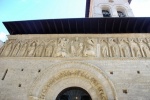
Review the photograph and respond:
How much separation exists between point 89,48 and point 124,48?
4.64 feet

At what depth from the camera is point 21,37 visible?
22.7 ft

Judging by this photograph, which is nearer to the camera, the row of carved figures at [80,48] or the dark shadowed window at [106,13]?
the row of carved figures at [80,48]

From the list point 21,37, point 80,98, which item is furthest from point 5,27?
point 80,98

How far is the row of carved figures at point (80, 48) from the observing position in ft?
19.3

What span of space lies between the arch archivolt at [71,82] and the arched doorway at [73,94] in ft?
0.45

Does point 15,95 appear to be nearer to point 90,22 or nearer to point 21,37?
point 21,37

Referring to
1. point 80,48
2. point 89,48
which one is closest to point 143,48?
point 89,48

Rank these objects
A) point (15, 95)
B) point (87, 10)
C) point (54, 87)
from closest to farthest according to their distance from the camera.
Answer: point (15, 95) < point (54, 87) < point (87, 10)

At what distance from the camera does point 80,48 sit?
6109mm

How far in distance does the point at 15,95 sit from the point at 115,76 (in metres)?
3.46

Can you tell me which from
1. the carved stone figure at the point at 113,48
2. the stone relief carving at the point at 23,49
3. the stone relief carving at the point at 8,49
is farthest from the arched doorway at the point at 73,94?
the stone relief carving at the point at 8,49

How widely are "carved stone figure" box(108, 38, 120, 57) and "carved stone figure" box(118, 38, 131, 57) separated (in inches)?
6.1

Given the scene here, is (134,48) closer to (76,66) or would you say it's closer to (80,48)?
(80,48)

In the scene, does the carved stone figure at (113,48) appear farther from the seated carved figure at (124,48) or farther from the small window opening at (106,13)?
the small window opening at (106,13)
